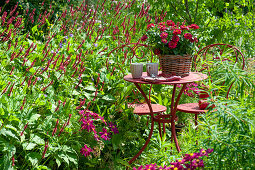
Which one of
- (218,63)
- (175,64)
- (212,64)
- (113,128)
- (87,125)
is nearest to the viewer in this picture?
(218,63)

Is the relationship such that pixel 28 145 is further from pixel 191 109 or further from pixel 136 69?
pixel 191 109

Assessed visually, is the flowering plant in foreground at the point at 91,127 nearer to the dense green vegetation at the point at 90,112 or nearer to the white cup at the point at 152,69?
the dense green vegetation at the point at 90,112

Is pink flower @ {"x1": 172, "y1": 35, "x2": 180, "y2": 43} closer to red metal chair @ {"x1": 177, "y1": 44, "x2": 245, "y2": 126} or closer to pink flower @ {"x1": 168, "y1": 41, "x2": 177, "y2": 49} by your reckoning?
pink flower @ {"x1": 168, "y1": 41, "x2": 177, "y2": 49}

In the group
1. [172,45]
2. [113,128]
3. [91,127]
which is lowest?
[113,128]

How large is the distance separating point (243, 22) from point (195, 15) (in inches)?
27.2

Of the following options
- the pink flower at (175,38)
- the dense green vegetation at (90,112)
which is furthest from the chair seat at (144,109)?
the pink flower at (175,38)

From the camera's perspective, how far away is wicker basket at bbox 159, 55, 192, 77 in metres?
2.69

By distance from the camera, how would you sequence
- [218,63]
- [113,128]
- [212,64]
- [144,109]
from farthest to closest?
[144,109] < [113,128] < [212,64] < [218,63]

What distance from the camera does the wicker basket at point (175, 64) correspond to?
2.69 metres

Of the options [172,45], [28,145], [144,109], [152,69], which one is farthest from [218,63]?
[28,145]

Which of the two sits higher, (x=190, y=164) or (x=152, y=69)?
(x=152, y=69)

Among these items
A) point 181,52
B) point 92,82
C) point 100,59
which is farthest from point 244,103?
point 100,59

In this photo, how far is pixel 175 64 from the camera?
2.70 metres

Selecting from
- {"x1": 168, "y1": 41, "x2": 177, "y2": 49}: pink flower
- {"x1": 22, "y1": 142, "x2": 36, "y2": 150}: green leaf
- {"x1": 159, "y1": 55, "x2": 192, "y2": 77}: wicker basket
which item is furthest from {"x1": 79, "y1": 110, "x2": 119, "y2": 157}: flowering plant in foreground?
{"x1": 168, "y1": 41, "x2": 177, "y2": 49}: pink flower
